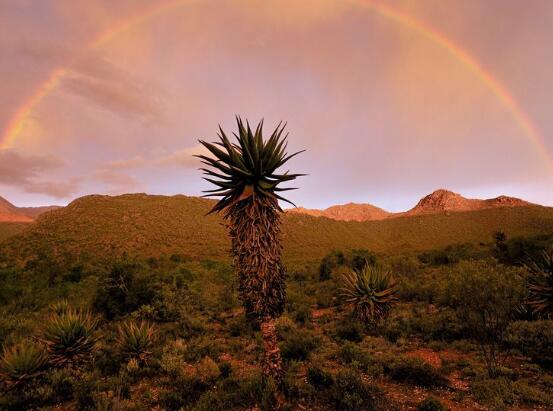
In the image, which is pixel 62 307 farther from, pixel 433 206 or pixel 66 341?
pixel 433 206

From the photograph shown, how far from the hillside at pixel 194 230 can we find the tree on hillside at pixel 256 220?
4580 centimetres

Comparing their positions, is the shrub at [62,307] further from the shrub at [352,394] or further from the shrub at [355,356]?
the shrub at [355,356]

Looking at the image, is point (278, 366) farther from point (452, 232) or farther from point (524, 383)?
point (452, 232)

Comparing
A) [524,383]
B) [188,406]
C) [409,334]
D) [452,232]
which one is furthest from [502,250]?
[452,232]

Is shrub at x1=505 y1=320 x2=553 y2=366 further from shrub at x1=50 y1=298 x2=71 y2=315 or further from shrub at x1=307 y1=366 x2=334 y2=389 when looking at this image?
shrub at x1=50 y1=298 x2=71 y2=315

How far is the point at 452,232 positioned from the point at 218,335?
283 feet

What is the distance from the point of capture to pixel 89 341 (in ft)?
36.8

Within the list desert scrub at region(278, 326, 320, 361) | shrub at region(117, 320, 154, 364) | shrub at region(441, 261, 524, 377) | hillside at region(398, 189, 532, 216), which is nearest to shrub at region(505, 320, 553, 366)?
shrub at region(441, 261, 524, 377)

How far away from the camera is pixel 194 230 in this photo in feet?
218

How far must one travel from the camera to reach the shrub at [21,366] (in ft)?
30.6

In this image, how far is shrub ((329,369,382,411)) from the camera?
744 cm

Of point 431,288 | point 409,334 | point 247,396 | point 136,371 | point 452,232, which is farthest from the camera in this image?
point 452,232

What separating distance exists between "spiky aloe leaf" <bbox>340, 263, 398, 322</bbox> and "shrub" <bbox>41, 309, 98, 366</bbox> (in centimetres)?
1145

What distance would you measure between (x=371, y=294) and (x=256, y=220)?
31.1ft
